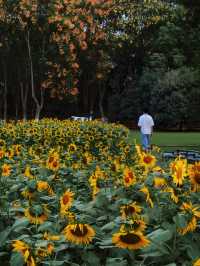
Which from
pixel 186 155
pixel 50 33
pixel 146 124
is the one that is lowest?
pixel 186 155

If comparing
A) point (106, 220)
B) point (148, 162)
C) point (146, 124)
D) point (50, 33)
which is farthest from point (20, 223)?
point (50, 33)

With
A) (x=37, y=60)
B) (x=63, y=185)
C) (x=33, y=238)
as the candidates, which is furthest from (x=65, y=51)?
(x=33, y=238)

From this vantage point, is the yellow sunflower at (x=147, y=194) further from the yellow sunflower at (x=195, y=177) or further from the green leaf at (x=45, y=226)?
the green leaf at (x=45, y=226)

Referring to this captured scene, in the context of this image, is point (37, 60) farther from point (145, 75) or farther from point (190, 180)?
point (190, 180)

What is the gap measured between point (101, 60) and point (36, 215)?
35252 mm

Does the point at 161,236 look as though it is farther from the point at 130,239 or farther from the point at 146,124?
the point at 146,124

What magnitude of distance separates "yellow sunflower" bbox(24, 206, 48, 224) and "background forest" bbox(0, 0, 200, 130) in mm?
19646

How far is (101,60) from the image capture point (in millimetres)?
38000

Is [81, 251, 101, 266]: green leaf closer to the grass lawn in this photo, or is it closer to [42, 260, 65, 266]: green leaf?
[42, 260, 65, 266]: green leaf

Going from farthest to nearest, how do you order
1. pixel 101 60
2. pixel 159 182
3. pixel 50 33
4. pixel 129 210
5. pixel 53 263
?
1. pixel 101 60
2. pixel 50 33
3. pixel 159 182
4. pixel 129 210
5. pixel 53 263

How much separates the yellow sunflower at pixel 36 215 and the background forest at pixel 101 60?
64.5 ft

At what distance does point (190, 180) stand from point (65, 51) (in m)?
22.0

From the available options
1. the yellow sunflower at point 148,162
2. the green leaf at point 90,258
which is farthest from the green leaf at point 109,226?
the yellow sunflower at point 148,162

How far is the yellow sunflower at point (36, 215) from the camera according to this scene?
301 cm
